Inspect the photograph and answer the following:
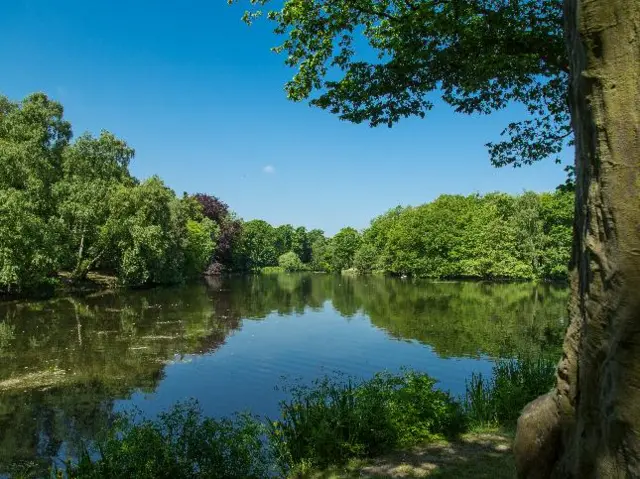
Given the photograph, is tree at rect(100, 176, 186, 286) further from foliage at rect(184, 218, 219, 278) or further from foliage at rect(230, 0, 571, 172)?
foliage at rect(230, 0, 571, 172)

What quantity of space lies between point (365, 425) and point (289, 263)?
126 m

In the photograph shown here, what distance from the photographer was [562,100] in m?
10.7

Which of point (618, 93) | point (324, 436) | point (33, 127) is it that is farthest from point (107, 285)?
point (618, 93)

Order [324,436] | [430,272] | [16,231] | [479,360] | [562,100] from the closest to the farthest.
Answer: [324,436] < [562,100] < [479,360] < [16,231] < [430,272]

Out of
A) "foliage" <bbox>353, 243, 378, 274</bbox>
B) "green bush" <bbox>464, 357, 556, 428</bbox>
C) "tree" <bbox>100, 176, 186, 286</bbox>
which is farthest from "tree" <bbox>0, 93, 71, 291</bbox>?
"foliage" <bbox>353, 243, 378, 274</bbox>

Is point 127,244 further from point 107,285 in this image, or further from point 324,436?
point 324,436

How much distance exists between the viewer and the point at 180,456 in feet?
26.3

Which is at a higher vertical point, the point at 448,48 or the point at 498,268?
the point at 448,48

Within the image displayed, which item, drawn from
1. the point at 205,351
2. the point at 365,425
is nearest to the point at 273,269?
the point at 205,351

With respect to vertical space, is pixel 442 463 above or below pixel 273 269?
below

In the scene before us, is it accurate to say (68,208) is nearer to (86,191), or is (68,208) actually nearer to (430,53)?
(86,191)

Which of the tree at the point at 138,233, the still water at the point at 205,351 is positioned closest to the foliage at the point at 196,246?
the tree at the point at 138,233

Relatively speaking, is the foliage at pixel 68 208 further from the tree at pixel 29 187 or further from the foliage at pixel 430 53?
the foliage at pixel 430 53

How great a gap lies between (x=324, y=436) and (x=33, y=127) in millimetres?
48009
